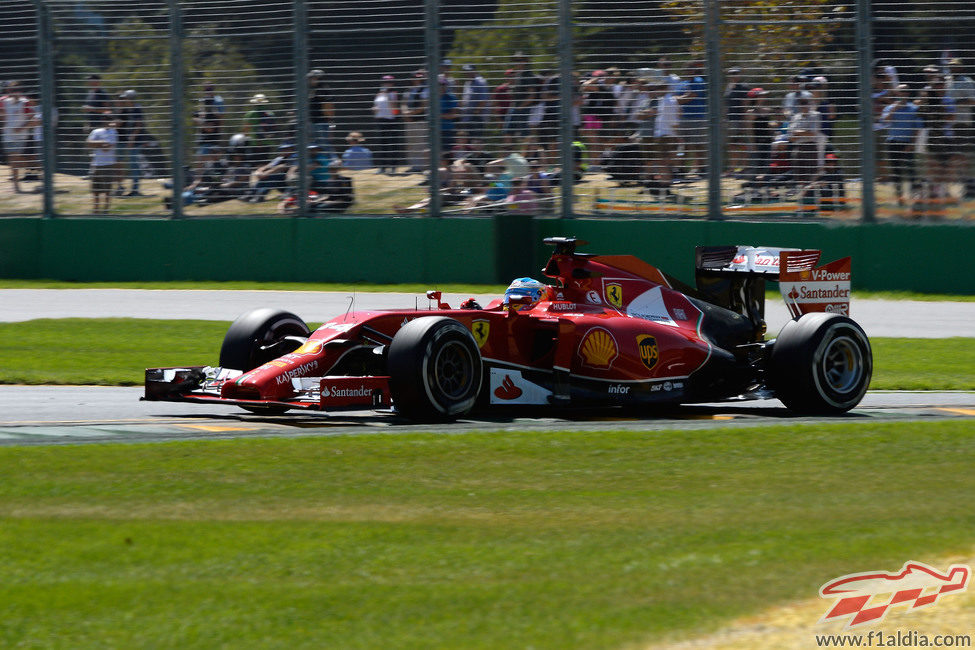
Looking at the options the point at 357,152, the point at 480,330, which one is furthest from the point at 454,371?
the point at 357,152

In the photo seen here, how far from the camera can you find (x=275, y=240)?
883 inches

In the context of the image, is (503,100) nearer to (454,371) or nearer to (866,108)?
(866,108)

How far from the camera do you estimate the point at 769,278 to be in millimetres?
11805

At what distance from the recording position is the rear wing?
1132 cm

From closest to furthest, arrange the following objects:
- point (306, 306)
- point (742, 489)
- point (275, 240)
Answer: point (742, 489)
point (306, 306)
point (275, 240)

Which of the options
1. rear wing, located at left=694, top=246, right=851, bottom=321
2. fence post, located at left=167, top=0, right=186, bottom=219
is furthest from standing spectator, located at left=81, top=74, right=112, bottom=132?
rear wing, located at left=694, top=246, right=851, bottom=321

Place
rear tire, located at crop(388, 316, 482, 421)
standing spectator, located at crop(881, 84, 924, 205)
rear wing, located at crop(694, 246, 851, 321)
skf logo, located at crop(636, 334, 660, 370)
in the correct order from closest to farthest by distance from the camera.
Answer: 1. rear tire, located at crop(388, 316, 482, 421)
2. skf logo, located at crop(636, 334, 660, 370)
3. rear wing, located at crop(694, 246, 851, 321)
4. standing spectator, located at crop(881, 84, 924, 205)

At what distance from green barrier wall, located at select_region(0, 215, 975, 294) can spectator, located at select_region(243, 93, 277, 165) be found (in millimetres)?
1136

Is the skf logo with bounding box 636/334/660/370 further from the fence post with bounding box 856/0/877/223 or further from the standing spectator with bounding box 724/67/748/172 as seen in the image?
the fence post with bounding box 856/0/877/223

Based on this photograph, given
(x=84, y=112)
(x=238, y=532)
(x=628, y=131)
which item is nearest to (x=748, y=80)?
(x=628, y=131)

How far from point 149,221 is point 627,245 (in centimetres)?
788

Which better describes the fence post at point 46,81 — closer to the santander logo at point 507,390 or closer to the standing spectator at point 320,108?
the standing spectator at point 320,108

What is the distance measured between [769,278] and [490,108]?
10292 mm

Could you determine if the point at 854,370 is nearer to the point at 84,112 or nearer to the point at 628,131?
the point at 628,131
